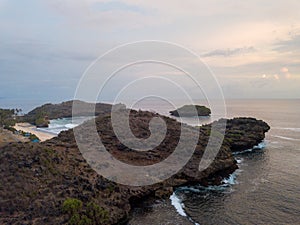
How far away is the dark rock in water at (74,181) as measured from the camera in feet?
95.2

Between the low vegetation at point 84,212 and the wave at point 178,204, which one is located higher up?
the low vegetation at point 84,212

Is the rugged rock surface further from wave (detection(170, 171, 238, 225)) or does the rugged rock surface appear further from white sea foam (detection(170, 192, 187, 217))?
white sea foam (detection(170, 192, 187, 217))

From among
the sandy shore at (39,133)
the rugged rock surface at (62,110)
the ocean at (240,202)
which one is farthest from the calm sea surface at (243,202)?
the rugged rock surface at (62,110)

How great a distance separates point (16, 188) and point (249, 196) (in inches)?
1151

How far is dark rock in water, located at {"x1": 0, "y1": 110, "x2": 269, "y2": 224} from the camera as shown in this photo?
29.0 meters

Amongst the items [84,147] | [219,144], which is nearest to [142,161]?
[84,147]

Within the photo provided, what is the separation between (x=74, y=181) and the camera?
34.7 meters

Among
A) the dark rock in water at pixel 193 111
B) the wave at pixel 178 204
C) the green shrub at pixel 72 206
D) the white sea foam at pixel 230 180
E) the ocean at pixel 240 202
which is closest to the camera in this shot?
the green shrub at pixel 72 206

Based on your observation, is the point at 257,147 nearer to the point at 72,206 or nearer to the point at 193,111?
the point at 72,206

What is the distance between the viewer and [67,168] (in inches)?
1480

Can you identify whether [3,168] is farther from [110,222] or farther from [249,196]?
[249,196]

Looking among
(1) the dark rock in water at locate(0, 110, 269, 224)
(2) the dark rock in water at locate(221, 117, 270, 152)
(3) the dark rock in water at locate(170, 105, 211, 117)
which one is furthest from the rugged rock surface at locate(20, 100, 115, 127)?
(1) the dark rock in water at locate(0, 110, 269, 224)

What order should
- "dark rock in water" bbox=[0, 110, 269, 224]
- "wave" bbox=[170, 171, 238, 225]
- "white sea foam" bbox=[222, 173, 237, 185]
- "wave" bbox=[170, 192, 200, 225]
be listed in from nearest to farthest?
"dark rock in water" bbox=[0, 110, 269, 224] < "wave" bbox=[170, 192, 200, 225] < "wave" bbox=[170, 171, 238, 225] < "white sea foam" bbox=[222, 173, 237, 185]

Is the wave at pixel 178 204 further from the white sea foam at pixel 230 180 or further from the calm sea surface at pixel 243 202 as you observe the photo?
the white sea foam at pixel 230 180
